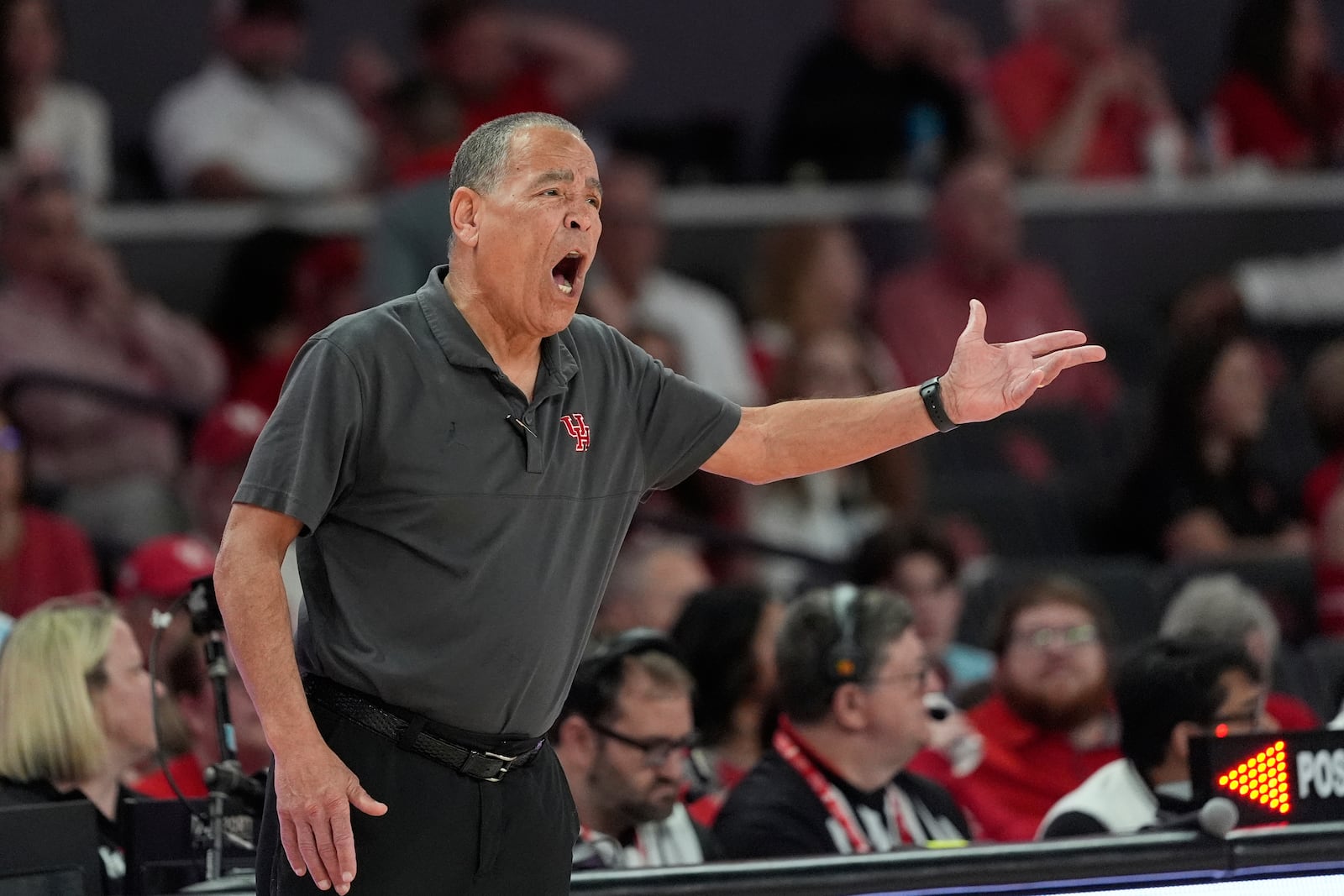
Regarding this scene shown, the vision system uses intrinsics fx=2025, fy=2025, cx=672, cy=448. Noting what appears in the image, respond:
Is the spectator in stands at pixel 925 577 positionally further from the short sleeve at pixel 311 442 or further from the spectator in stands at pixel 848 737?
the short sleeve at pixel 311 442

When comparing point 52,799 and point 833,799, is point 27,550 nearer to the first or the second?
point 52,799

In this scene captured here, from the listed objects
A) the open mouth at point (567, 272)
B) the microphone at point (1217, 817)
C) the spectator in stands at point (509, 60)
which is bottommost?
the microphone at point (1217, 817)

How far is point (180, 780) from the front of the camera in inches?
159

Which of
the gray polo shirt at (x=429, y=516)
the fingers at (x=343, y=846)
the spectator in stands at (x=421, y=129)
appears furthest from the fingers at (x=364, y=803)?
the spectator in stands at (x=421, y=129)

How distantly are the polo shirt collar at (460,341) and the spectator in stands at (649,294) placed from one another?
13.1 feet

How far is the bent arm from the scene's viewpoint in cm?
→ 228

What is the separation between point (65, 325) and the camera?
618cm

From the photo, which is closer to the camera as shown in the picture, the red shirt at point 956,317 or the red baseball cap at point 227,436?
the red baseball cap at point 227,436

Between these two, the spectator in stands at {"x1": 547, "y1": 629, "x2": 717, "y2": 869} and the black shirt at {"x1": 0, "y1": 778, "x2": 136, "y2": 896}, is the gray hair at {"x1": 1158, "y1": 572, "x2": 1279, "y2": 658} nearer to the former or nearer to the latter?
the spectator in stands at {"x1": 547, "y1": 629, "x2": 717, "y2": 869}

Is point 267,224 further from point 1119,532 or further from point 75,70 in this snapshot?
point 1119,532

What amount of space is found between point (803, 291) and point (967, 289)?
0.74 meters

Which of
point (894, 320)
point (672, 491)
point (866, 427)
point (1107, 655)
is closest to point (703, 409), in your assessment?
point (866, 427)

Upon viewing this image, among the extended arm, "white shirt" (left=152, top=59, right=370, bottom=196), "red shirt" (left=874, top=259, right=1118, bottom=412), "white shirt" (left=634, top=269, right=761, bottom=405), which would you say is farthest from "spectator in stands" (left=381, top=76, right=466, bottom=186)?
the extended arm

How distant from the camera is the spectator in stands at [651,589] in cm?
528
